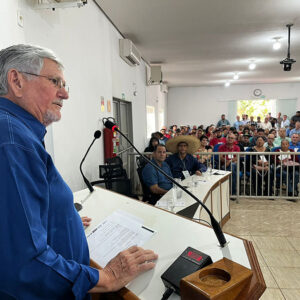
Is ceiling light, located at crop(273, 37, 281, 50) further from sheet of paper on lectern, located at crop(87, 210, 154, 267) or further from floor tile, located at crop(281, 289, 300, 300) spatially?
sheet of paper on lectern, located at crop(87, 210, 154, 267)

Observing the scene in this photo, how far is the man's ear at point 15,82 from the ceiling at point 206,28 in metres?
3.17

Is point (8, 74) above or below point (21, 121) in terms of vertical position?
above

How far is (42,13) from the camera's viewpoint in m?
2.24

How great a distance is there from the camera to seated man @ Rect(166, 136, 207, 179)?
395 cm

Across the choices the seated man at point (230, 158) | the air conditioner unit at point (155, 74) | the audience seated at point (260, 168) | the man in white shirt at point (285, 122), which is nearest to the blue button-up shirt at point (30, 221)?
the seated man at point (230, 158)

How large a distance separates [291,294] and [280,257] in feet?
2.15

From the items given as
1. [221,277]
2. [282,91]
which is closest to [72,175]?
[221,277]

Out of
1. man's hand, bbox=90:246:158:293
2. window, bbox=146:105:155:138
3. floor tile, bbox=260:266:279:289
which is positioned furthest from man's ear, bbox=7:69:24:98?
window, bbox=146:105:155:138

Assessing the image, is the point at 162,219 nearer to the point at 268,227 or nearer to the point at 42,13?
the point at 42,13

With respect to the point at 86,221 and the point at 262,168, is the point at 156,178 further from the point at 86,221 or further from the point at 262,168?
the point at 262,168

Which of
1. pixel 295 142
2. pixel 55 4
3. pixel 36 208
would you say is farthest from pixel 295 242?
pixel 55 4

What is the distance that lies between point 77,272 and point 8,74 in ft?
2.03

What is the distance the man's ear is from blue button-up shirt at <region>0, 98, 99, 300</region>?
0.13ft

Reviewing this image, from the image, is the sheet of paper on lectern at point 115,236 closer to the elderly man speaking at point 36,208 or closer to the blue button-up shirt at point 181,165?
the elderly man speaking at point 36,208
